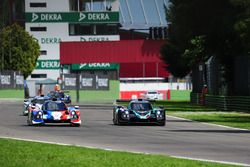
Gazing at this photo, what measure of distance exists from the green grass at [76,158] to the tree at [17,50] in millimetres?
96550

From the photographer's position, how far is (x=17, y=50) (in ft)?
377

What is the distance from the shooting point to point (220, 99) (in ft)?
185

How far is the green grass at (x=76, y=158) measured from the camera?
14172mm

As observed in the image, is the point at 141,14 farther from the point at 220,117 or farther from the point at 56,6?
the point at 220,117

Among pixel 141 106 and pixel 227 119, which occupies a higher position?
pixel 141 106

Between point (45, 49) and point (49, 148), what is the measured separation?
11237 cm

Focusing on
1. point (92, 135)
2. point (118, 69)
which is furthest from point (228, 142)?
point (118, 69)

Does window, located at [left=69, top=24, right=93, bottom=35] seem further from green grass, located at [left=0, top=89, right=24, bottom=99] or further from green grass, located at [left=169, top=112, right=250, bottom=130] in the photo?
green grass, located at [left=169, top=112, right=250, bottom=130]

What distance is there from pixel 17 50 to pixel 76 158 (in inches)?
3978

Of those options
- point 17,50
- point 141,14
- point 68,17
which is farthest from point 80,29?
point 17,50

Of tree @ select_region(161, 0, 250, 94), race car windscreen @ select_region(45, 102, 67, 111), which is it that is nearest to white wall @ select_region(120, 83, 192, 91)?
tree @ select_region(161, 0, 250, 94)

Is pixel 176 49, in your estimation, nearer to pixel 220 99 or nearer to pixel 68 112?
pixel 220 99

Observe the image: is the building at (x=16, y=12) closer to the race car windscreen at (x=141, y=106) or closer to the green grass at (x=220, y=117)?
the green grass at (x=220, y=117)

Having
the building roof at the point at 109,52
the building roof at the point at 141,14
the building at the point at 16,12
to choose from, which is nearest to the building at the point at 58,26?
the building roof at the point at 141,14
